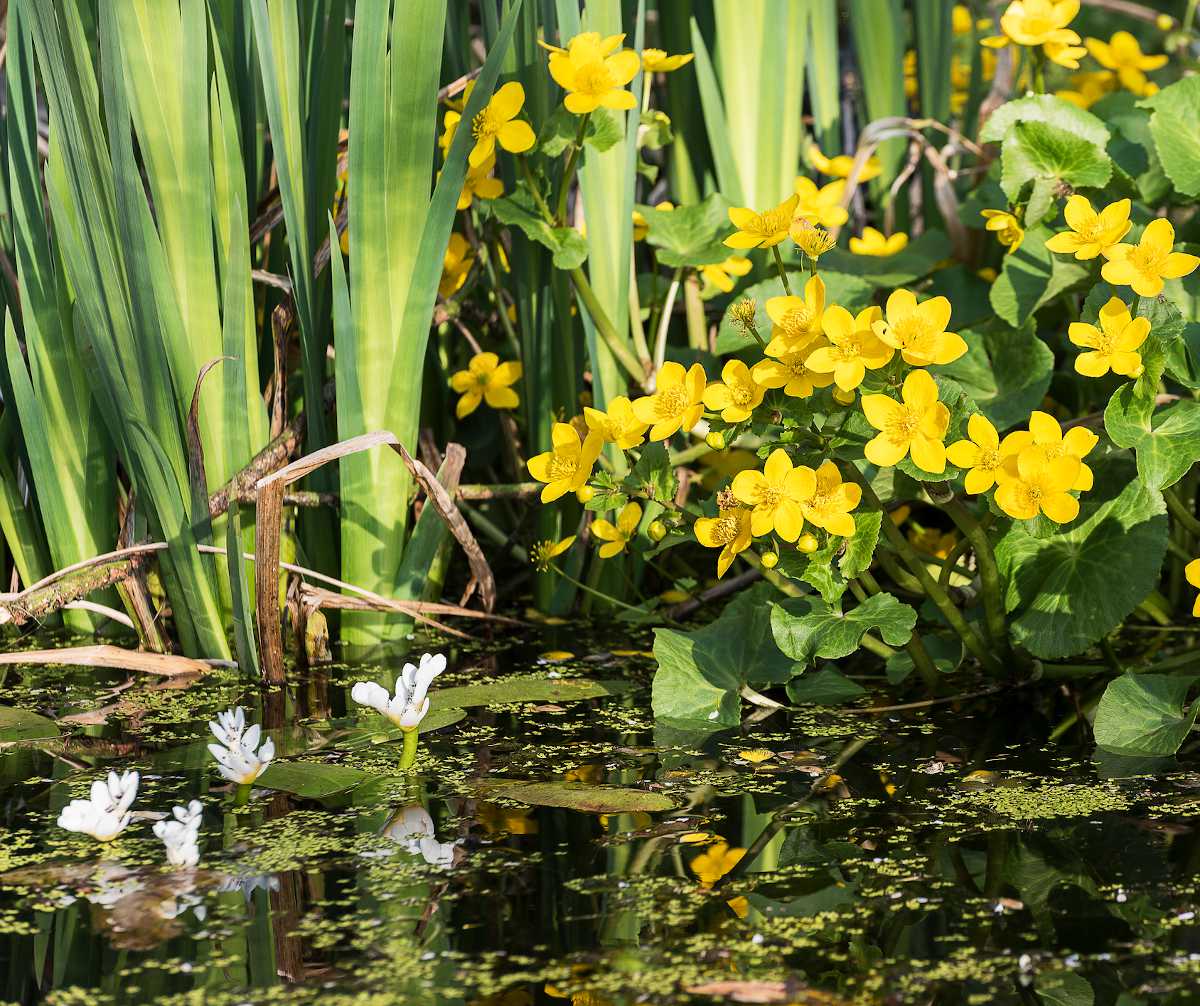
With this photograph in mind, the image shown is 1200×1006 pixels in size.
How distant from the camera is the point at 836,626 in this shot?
1.40 metres

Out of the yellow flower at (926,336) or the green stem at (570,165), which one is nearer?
the yellow flower at (926,336)

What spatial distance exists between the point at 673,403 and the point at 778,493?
14cm

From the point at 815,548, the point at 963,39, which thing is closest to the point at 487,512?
the point at 815,548

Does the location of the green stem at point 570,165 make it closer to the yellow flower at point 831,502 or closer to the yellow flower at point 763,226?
the yellow flower at point 763,226

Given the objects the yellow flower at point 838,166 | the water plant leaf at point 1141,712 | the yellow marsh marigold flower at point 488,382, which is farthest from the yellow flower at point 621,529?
the yellow flower at point 838,166

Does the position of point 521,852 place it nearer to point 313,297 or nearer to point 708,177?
point 313,297

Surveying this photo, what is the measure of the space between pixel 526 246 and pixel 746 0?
56 centimetres

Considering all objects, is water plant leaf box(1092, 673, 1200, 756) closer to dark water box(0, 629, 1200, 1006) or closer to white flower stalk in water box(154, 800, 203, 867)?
dark water box(0, 629, 1200, 1006)

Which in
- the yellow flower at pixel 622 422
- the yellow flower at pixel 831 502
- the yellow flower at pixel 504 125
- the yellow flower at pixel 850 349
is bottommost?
the yellow flower at pixel 831 502

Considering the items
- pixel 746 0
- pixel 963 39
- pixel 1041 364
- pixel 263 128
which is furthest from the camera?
pixel 963 39

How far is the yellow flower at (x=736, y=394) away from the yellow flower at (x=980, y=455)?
19 centimetres

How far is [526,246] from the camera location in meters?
1.84

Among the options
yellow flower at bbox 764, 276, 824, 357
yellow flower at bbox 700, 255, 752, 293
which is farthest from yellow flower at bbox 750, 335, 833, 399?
yellow flower at bbox 700, 255, 752, 293

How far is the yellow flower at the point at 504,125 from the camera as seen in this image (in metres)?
1.58
